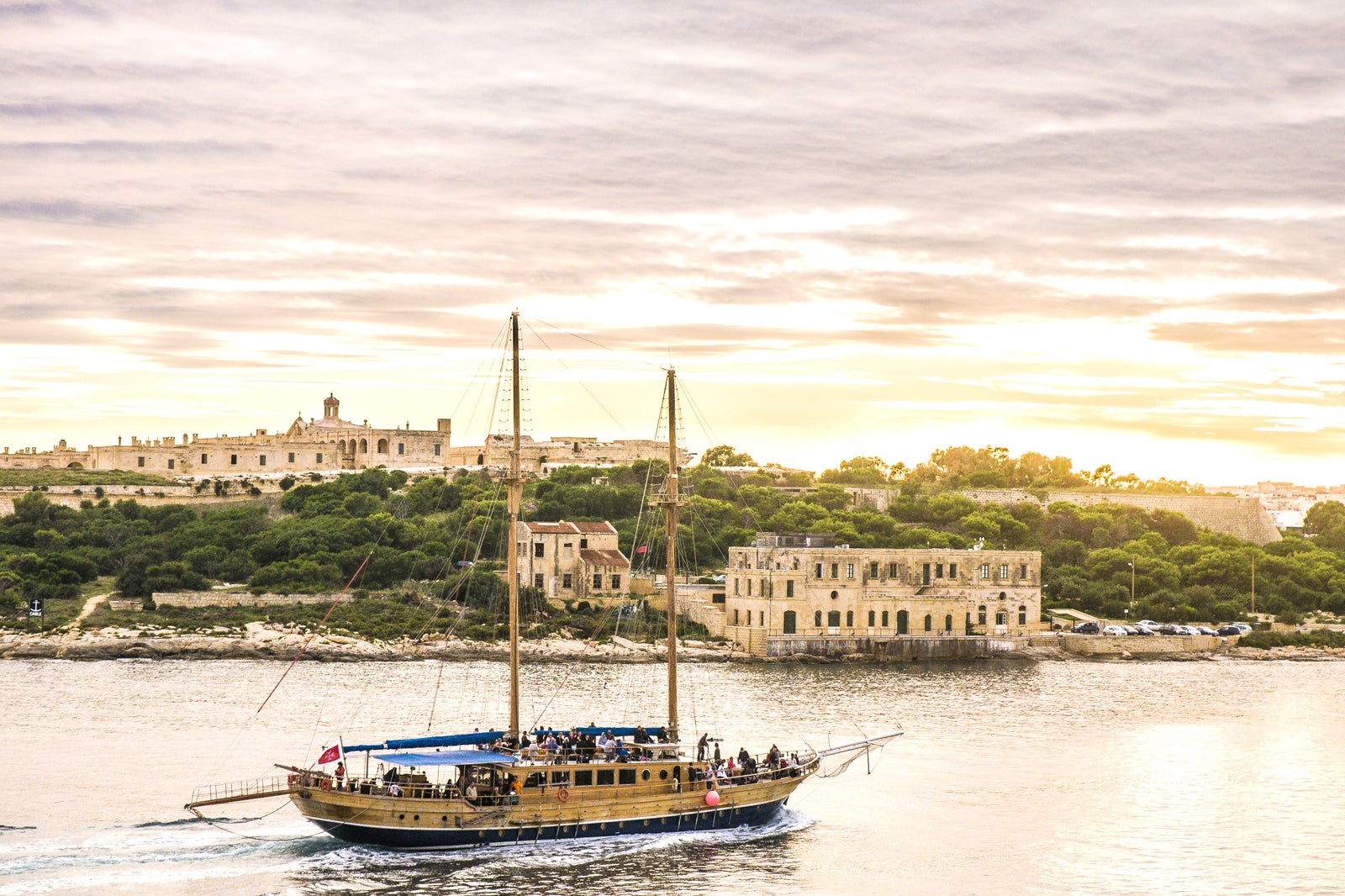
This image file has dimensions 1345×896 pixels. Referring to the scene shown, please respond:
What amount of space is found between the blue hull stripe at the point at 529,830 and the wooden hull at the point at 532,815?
0.02 metres

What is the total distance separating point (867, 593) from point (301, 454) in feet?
210

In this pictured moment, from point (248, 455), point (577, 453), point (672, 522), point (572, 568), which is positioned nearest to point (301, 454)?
point (248, 455)

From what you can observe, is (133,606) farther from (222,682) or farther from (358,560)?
(222,682)

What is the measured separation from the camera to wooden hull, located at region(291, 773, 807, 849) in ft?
101

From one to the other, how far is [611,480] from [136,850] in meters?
76.1

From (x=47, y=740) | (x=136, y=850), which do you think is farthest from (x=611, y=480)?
(x=136, y=850)

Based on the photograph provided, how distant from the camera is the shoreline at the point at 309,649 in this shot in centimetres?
6359

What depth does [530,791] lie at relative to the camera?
105ft

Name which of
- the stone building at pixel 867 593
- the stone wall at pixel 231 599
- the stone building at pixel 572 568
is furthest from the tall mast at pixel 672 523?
the stone wall at pixel 231 599

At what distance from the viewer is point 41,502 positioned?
9150 cm

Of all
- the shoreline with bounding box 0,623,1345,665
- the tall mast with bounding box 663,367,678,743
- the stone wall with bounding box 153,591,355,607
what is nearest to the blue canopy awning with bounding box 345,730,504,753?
the tall mast with bounding box 663,367,678,743

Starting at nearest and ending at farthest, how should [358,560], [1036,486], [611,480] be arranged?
[358,560]
[611,480]
[1036,486]

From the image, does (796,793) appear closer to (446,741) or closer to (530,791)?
(530,791)

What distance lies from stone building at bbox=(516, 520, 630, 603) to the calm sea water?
11.5 m
